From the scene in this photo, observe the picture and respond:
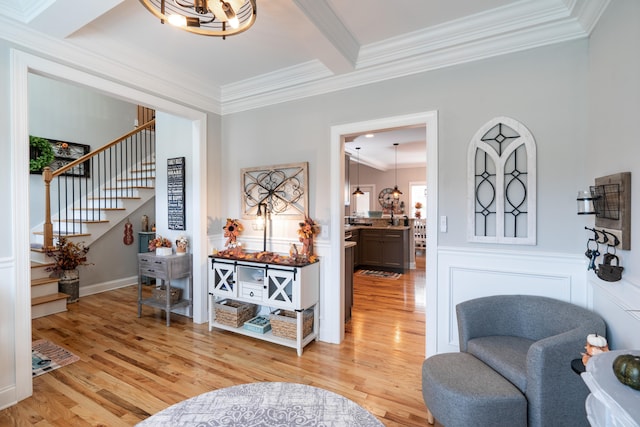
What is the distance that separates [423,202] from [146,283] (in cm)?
812

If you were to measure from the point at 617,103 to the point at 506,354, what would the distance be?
5.15 ft

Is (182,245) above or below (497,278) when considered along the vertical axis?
above

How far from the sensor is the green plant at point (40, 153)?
4.62 metres

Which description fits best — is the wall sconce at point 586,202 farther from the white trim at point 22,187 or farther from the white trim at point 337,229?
the white trim at point 22,187

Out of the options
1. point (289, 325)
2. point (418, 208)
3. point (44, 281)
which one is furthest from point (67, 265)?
point (418, 208)

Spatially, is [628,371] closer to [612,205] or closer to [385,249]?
[612,205]

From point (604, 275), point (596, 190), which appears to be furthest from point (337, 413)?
point (596, 190)

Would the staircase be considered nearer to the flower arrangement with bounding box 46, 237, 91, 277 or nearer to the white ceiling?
the flower arrangement with bounding box 46, 237, 91, 277

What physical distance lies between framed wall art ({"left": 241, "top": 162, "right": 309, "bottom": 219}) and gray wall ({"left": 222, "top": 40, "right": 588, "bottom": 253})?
0.34ft

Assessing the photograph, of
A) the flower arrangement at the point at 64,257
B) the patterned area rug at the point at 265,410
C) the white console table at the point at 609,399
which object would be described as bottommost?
the patterned area rug at the point at 265,410

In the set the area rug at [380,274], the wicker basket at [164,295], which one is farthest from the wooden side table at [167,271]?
the area rug at [380,274]

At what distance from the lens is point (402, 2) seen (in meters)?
2.15

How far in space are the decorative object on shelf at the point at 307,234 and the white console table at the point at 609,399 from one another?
2.37 meters

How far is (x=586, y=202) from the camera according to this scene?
1.88m
